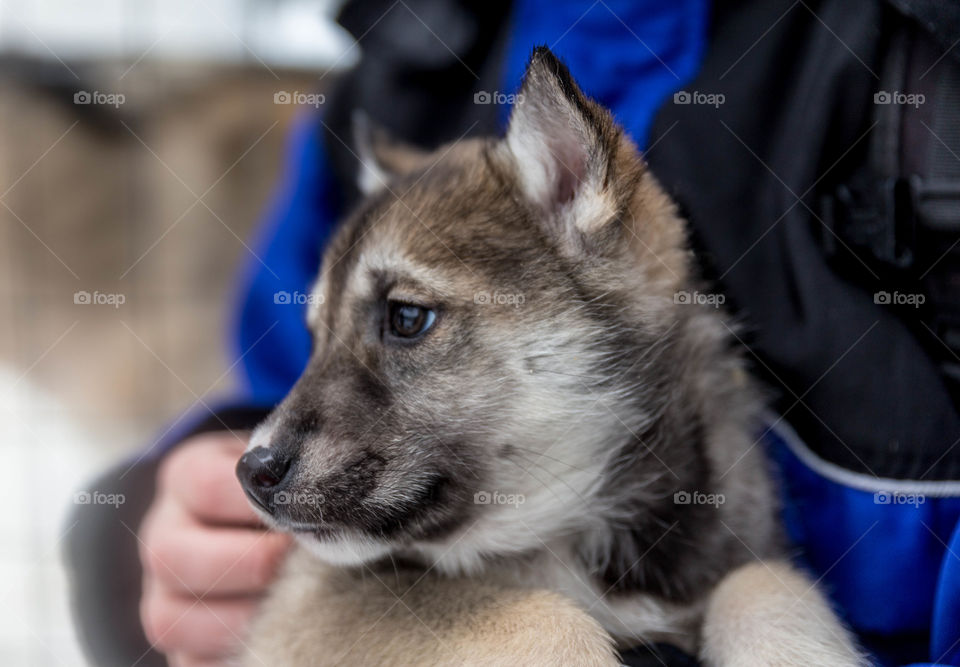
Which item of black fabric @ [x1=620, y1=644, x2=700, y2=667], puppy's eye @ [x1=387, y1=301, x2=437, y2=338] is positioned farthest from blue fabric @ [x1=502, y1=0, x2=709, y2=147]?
black fabric @ [x1=620, y1=644, x2=700, y2=667]

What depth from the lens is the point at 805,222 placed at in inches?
81.9

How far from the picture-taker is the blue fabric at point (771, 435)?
6.32 feet

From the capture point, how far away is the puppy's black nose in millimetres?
1839

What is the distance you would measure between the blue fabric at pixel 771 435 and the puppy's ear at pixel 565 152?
0.17m

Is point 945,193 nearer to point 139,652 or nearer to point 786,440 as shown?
point 786,440

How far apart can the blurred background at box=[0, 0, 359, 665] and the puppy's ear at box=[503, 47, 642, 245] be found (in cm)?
464

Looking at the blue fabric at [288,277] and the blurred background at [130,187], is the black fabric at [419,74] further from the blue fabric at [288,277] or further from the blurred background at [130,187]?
the blurred background at [130,187]

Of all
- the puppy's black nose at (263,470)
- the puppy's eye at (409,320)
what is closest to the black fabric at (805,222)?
the puppy's eye at (409,320)

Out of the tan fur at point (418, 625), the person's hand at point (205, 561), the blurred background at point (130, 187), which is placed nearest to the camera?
the tan fur at point (418, 625)

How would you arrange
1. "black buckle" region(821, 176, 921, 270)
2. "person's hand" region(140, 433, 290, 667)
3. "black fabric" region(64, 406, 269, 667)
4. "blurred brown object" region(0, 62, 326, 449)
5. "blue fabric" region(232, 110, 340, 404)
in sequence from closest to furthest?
"black buckle" region(821, 176, 921, 270) < "person's hand" region(140, 433, 290, 667) < "black fabric" region(64, 406, 269, 667) < "blue fabric" region(232, 110, 340, 404) < "blurred brown object" region(0, 62, 326, 449)

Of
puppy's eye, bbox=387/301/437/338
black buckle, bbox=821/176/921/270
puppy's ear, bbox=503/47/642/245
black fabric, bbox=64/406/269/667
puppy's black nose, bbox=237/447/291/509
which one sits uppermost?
puppy's ear, bbox=503/47/642/245

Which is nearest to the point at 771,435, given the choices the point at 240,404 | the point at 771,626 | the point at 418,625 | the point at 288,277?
the point at 771,626

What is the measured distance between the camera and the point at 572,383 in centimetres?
201

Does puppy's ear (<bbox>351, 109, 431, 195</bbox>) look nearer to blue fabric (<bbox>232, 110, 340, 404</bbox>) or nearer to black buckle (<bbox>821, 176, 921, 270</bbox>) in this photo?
blue fabric (<bbox>232, 110, 340, 404</bbox>)
